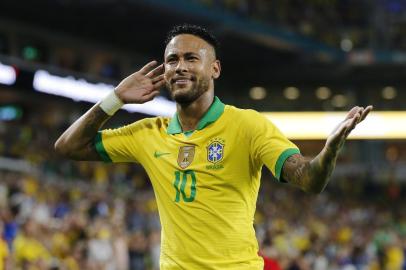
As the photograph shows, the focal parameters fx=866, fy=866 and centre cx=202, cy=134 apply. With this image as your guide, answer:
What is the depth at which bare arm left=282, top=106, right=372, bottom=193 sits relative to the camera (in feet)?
11.6

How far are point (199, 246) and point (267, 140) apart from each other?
0.59 meters

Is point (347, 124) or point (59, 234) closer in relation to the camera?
point (347, 124)

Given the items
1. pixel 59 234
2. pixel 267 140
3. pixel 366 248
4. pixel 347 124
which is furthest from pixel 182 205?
pixel 366 248

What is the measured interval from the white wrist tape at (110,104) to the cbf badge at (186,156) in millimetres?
533

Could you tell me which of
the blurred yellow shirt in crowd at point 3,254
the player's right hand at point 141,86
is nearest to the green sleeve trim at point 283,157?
the player's right hand at point 141,86

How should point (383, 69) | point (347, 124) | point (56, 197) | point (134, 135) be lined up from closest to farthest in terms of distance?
point (347, 124) → point (134, 135) → point (56, 197) → point (383, 69)

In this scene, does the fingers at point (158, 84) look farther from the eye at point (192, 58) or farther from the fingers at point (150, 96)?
the eye at point (192, 58)

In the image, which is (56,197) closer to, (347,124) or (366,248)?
(366,248)

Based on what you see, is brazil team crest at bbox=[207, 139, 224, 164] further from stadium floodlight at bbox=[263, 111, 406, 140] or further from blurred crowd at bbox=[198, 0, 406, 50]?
stadium floodlight at bbox=[263, 111, 406, 140]

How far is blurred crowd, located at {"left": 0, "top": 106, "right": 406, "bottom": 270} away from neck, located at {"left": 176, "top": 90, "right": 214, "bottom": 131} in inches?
128

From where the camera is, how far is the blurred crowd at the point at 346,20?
30.9 metres

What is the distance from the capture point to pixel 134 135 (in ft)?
14.8

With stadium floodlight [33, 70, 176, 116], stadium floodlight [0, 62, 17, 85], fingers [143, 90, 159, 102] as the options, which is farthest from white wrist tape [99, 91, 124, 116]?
stadium floodlight [33, 70, 176, 116]

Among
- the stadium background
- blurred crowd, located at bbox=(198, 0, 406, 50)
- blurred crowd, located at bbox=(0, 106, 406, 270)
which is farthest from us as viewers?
blurred crowd, located at bbox=(198, 0, 406, 50)
